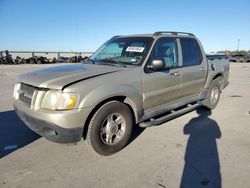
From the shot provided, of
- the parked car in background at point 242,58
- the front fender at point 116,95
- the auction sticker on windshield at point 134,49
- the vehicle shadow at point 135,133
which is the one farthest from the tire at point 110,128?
the parked car in background at point 242,58

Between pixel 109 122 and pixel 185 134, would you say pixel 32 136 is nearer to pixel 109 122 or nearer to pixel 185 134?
pixel 109 122

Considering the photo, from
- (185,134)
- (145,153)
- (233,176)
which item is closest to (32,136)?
(145,153)

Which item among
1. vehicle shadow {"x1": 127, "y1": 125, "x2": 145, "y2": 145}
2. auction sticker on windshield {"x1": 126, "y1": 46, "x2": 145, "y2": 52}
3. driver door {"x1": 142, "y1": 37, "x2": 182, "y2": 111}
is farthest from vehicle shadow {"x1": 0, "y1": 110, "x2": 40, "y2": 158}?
auction sticker on windshield {"x1": 126, "y1": 46, "x2": 145, "y2": 52}

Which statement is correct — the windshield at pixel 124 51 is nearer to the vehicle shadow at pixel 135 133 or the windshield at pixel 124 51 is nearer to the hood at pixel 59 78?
the hood at pixel 59 78

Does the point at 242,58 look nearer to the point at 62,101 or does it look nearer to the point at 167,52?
the point at 167,52

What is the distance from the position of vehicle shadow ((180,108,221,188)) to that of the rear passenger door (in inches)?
29.8

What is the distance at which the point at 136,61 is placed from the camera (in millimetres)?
3812

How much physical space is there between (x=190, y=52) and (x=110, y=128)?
9.02 feet

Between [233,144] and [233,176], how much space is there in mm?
1116

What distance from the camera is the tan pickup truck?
114 inches

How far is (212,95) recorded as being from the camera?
5871 mm

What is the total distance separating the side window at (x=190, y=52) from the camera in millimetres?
4637

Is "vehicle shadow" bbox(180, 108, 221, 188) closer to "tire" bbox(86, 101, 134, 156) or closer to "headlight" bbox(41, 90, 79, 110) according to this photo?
"tire" bbox(86, 101, 134, 156)

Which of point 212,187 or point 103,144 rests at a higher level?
point 103,144
